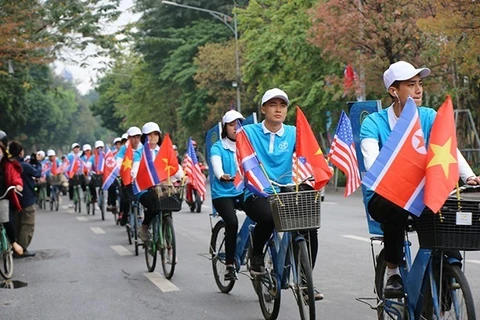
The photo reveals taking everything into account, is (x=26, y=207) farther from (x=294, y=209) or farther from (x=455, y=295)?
(x=455, y=295)

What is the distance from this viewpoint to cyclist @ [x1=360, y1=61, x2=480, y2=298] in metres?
5.18

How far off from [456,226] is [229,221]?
386cm

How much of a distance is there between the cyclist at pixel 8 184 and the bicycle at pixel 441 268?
20.4 feet

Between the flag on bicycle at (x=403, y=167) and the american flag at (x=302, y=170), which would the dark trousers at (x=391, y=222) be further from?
the american flag at (x=302, y=170)

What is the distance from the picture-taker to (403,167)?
4.70m

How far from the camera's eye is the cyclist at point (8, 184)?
10.2 meters

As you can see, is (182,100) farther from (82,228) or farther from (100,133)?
(100,133)

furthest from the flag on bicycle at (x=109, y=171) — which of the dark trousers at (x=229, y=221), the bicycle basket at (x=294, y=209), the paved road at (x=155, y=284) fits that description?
the bicycle basket at (x=294, y=209)

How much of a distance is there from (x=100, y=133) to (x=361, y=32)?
480 ft

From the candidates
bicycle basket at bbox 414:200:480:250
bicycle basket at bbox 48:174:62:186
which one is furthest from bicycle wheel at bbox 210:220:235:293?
bicycle basket at bbox 48:174:62:186

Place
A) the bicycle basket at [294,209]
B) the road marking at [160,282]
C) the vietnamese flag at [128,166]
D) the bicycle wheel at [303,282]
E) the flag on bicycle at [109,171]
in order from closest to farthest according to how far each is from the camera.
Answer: the bicycle basket at [294,209], the bicycle wheel at [303,282], the road marking at [160,282], the vietnamese flag at [128,166], the flag on bicycle at [109,171]

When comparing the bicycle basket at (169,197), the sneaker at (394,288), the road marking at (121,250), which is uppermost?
the bicycle basket at (169,197)

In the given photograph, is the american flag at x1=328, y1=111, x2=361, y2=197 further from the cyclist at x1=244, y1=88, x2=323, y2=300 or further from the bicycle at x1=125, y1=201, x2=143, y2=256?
the bicycle at x1=125, y1=201, x2=143, y2=256

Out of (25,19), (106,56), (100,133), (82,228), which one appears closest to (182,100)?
(106,56)
